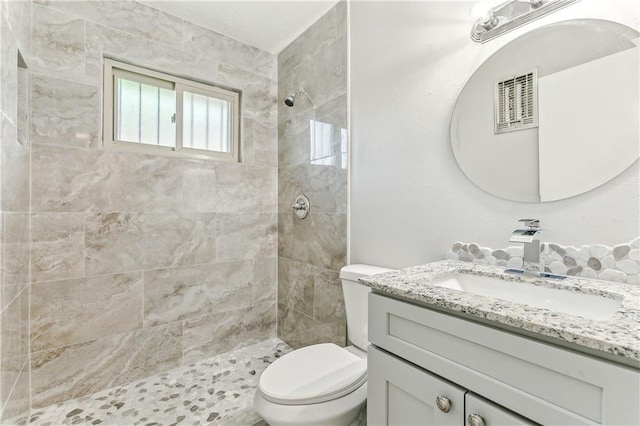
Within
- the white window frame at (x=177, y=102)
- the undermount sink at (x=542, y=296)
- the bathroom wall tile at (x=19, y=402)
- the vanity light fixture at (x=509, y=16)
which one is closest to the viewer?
the undermount sink at (x=542, y=296)

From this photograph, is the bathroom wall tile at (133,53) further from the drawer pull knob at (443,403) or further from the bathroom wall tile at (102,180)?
the drawer pull knob at (443,403)

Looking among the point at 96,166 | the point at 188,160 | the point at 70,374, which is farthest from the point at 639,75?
the point at 70,374

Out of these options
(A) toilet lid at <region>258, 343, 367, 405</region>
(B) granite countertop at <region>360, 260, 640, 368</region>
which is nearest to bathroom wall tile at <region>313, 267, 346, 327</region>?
(A) toilet lid at <region>258, 343, 367, 405</region>

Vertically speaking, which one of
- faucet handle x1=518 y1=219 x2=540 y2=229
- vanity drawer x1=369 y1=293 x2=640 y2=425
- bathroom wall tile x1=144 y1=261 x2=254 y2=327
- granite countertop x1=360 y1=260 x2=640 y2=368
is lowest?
bathroom wall tile x1=144 y1=261 x2=254 y2=327

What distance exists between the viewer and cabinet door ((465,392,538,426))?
59 centimetres

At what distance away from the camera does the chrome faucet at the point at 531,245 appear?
899 millimetres

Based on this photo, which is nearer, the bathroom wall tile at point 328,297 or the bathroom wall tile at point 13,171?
the bathroom wall tile at point 13,171

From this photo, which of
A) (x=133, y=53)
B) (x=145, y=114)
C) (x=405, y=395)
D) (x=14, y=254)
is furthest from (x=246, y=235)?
(x=405, y=395)

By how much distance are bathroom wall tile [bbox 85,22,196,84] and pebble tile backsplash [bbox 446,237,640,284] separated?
6.89ft

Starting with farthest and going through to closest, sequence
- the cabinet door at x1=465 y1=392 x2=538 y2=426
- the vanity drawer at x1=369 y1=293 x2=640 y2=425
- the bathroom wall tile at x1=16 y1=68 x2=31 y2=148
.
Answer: the bathroom wall tile at x1=16 y1=68 x2=31 y2=148 < the cabinet door at x1=465 y1=392 x2=538 y2=426 < the vanity drawer at x1=369 y1=293 x2=640 y2=425

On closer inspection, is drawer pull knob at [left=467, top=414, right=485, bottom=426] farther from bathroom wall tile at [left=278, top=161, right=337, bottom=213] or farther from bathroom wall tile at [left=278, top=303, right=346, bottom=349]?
bathroom wall tile at [left=278, top=161, right=337, bottom=213]

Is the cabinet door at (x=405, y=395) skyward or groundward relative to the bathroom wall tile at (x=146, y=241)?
groundward

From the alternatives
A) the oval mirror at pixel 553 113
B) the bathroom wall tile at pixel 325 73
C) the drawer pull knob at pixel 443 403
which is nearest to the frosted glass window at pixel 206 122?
the bathroom wall tile at pixel 325 73

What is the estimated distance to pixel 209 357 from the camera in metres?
2.06
